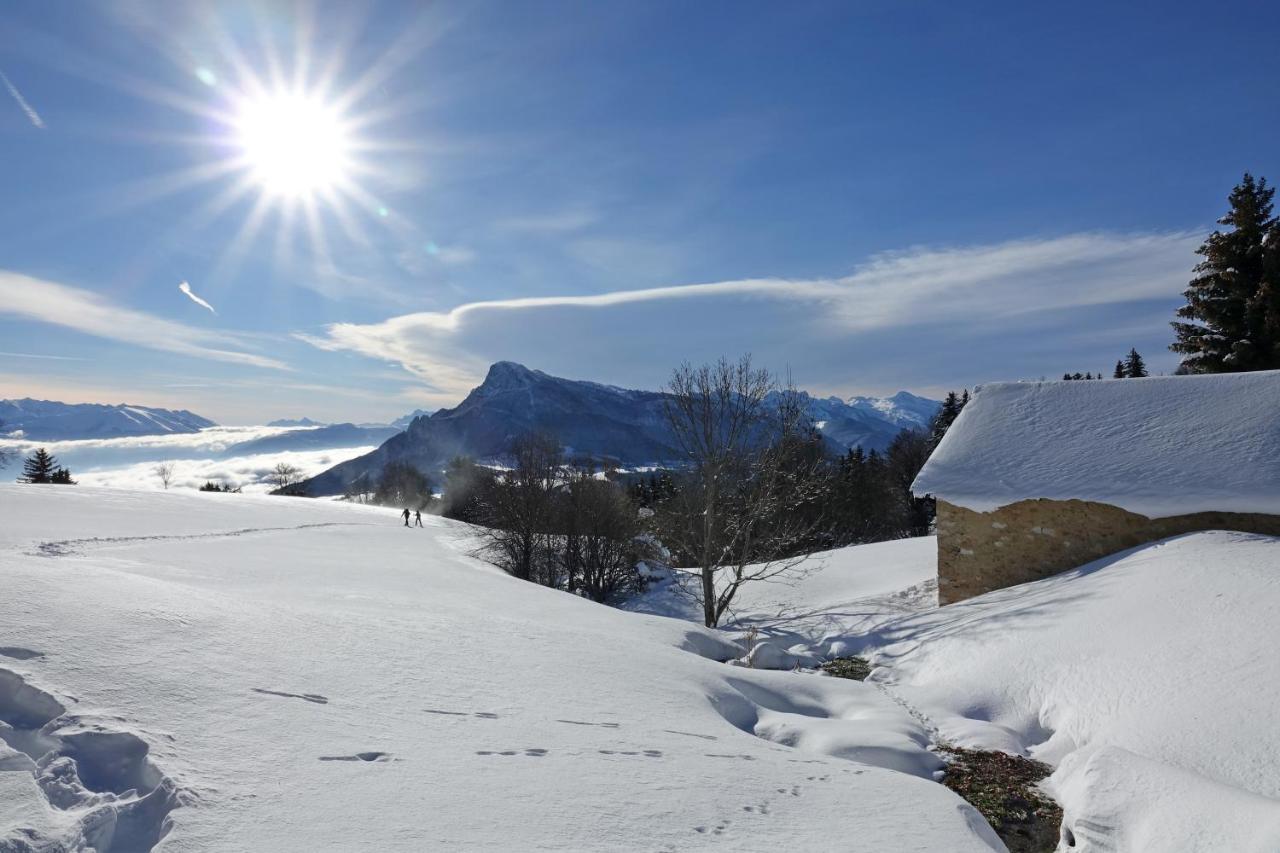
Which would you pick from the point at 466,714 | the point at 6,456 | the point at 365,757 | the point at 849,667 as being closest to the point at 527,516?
the point at 849,667

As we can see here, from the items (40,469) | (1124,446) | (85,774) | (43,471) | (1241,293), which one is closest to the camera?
(85,774)

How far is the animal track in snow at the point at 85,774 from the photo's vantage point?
8.22 ft

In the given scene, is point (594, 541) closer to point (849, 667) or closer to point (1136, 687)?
point (849, 667)

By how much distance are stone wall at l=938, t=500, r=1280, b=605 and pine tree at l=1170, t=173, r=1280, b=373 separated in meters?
17.3

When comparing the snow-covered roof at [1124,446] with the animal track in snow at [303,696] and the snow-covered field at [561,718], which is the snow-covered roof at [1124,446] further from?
the animal track in snow at [303,696]

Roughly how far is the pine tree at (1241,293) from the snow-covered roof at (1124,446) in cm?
1355

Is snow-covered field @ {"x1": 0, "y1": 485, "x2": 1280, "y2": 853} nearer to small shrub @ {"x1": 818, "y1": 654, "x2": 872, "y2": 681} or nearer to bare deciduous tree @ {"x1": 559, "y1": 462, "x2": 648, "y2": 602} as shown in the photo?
small shrub @ {"x1": 818, "y1": 654, "x2": 872, "y2": 681}

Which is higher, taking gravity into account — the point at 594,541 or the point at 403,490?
the point at 403,490

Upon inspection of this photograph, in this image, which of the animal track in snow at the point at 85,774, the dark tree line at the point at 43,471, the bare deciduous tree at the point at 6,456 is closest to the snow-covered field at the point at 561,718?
the animal track in snow at the point at 85,774

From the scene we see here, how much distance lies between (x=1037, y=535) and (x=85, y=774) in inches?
549

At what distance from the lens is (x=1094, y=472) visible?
1184 cm

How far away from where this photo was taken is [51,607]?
14.1 feet

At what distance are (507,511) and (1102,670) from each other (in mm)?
25818

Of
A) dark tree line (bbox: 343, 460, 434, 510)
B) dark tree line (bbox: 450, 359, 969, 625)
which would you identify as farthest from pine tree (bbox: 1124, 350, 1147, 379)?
dark tree line (bbox: 343, 460, 434, 510)
